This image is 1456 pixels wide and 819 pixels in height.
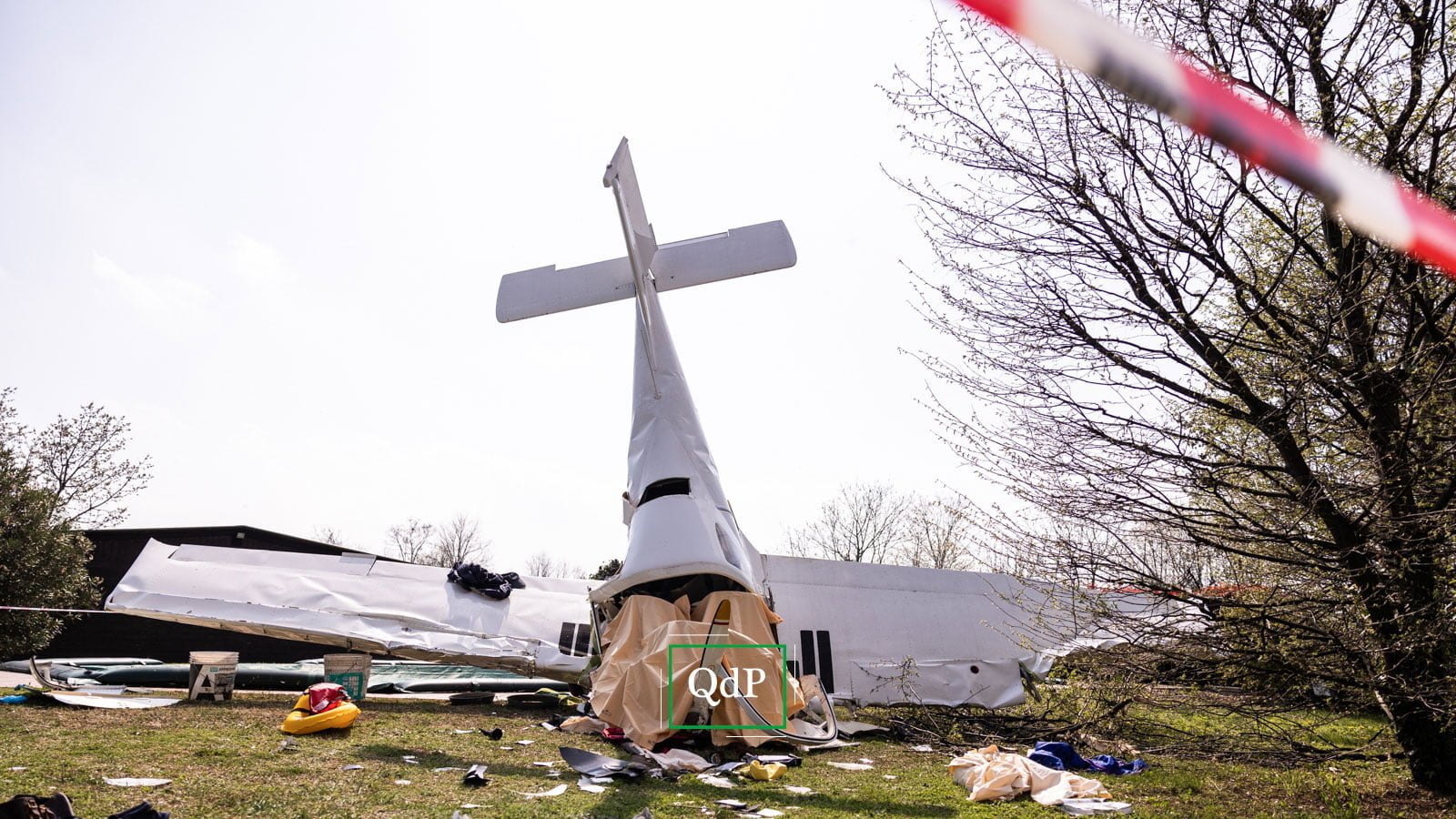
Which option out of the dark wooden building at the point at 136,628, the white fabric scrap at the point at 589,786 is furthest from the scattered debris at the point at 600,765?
the dark wooden building at the point at 136,628

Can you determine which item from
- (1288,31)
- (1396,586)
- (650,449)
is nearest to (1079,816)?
(1396,586)

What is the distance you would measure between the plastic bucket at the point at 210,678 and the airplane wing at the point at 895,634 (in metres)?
7.44

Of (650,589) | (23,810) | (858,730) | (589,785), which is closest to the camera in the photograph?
(23,810)

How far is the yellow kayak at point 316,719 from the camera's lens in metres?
7.73

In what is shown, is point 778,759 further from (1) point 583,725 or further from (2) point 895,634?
(2) point 895,634

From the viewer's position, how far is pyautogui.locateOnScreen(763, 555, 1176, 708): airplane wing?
13.1m

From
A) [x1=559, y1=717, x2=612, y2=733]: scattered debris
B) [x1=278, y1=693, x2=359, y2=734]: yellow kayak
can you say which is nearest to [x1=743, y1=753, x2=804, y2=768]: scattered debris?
[x1=559, y1=717, x2=612, y2=733]: scattered debris

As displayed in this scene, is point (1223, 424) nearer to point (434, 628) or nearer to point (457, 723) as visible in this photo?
point (457, 723)

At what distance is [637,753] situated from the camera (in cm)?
743

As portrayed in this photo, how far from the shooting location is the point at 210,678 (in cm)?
998

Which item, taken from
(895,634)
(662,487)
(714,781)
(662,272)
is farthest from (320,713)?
(895,634)

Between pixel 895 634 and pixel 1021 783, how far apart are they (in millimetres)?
7773

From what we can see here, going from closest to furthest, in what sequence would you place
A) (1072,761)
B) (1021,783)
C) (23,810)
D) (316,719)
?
(23,810) → (1021,783) → (1072,761) → (316,719)

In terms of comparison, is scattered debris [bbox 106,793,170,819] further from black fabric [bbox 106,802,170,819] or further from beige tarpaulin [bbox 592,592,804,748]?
beige tarpaulin [bbox 592,592,804,748]
